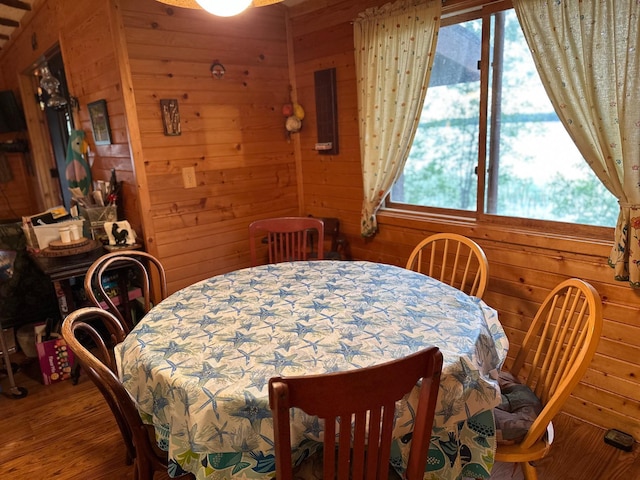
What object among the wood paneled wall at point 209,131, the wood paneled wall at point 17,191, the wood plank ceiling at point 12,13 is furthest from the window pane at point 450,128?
the wood paneled wall at point 17,191

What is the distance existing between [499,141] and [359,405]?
1903 millimetres

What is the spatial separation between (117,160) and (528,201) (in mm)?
2637

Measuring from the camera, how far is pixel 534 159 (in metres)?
2.21

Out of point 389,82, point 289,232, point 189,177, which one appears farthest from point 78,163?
point 389,82

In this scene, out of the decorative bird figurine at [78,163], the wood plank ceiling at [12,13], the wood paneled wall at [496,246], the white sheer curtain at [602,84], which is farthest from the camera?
the wood plank ceiling at [12,13]

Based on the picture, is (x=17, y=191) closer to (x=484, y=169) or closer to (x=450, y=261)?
(x=450, y=261)

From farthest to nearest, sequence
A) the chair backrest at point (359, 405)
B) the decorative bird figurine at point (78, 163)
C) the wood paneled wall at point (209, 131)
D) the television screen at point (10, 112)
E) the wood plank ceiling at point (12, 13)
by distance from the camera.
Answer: the television screen at point (10, 112) < the wood plank ceiling at point (12, 13) < the decorative bird figurine at point (78, 163) < the wood paneled wall at point (209, 131) < the chair backrest at point (359, 405)

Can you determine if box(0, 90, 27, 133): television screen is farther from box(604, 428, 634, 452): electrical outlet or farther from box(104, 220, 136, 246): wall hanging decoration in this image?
box(604, 428, 634, 452): electrical outlet

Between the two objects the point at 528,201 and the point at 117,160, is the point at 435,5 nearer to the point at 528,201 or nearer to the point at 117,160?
the point at 528,201

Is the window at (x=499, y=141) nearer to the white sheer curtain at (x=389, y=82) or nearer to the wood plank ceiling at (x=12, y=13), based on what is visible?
the white sheer curtain at (x=389, y=82)

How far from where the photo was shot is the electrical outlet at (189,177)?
9.38ft

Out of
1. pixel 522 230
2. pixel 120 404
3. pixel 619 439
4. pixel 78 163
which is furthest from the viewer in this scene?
pixel 78 163

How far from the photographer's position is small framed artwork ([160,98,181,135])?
2.71 m

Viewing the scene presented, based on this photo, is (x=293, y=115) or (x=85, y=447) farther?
(x=293, y=115)
